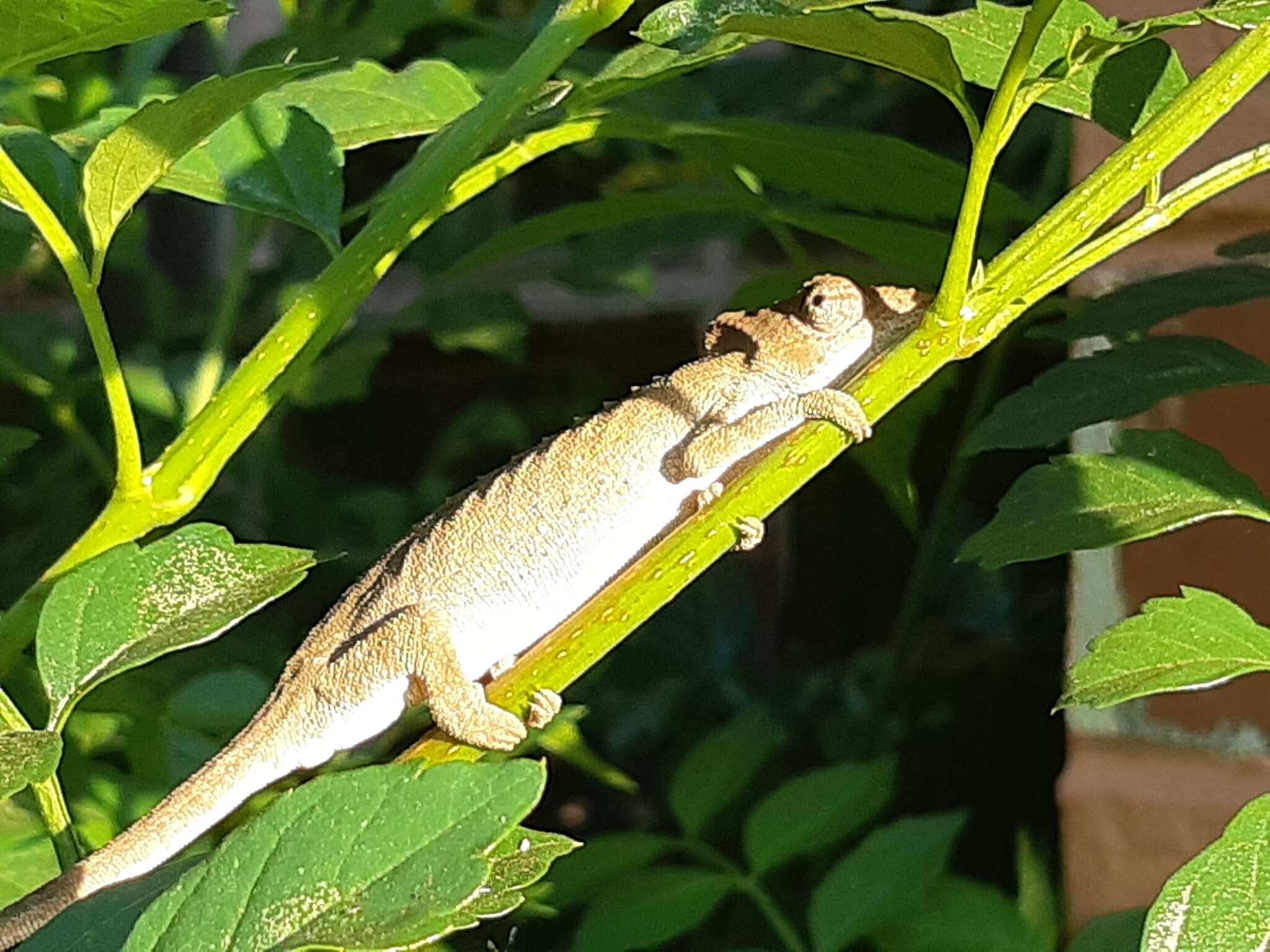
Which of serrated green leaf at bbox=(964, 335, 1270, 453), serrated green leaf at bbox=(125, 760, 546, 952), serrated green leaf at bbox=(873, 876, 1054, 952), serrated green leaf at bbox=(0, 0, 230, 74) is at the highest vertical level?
serrated green leaf at bbox=(0, 0, 230, 74)

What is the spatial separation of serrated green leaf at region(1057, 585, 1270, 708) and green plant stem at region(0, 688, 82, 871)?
411mm

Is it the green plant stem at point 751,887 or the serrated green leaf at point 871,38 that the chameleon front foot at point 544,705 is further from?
the green plant stem at point 751,887

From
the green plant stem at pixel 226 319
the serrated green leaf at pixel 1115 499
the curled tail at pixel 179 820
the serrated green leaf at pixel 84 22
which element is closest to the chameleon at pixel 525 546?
the curled tail at pixel 179 820

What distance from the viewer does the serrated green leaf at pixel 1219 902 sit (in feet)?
1.75

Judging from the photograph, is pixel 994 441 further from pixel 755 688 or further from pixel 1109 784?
pixel 755 688

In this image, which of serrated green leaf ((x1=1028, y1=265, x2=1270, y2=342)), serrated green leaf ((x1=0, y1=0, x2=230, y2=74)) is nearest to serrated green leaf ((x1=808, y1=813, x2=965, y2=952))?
serrated green leaf ((x1=1028, y1=265, x2=1270, y2=342))

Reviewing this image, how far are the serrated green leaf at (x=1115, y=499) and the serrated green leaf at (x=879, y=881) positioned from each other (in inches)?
13.6

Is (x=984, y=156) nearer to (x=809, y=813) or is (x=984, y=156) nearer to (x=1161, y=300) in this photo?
(x=1161, y=300)

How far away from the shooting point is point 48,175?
27.7 inches

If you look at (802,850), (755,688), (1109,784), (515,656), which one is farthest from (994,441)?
(755,688)

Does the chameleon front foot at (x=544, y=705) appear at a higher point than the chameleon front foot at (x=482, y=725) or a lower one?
higher

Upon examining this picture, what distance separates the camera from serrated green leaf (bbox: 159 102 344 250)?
0.75m

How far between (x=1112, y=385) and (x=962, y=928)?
0.44 m

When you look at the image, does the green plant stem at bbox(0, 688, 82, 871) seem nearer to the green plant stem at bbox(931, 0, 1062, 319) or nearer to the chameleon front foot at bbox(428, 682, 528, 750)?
the chameleon front foot at bbox(428, 682, 528, 750)
